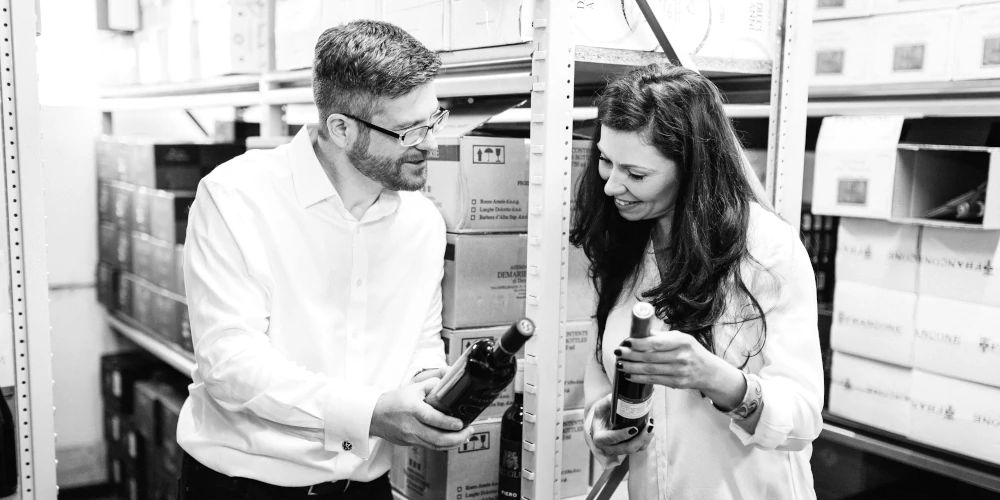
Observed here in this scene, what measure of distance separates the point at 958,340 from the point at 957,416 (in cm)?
20

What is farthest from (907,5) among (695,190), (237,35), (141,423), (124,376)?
(124,376)

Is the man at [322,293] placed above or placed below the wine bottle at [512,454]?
above

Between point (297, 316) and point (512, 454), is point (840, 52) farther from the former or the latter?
point (297, 316)

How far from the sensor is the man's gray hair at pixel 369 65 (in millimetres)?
1612

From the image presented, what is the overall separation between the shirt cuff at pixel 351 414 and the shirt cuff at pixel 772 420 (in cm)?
66

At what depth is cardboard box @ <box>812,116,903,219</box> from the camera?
2.29m

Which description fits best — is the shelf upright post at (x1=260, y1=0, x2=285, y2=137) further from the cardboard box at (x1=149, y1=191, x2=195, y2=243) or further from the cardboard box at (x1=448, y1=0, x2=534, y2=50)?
the cardboard box at (x1=448, y1=0, x2=534, y2=50)

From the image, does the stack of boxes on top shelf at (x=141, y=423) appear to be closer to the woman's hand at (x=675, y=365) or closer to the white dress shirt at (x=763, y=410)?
the white dress shirt at (x=763, y=410)

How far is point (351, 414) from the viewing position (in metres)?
1.52

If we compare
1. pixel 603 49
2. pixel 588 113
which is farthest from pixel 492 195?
pixel 588 113

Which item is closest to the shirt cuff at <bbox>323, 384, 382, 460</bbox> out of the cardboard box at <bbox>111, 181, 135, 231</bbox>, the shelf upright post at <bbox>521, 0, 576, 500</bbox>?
the shelf upright post at <bbox>521, 0, 576, 500</bbox>

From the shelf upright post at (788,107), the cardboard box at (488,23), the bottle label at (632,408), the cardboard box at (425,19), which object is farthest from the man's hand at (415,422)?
the shelf upright post at (788,107)

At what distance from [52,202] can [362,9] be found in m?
2.54

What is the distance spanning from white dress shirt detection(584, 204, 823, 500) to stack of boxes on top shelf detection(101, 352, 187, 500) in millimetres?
2485
